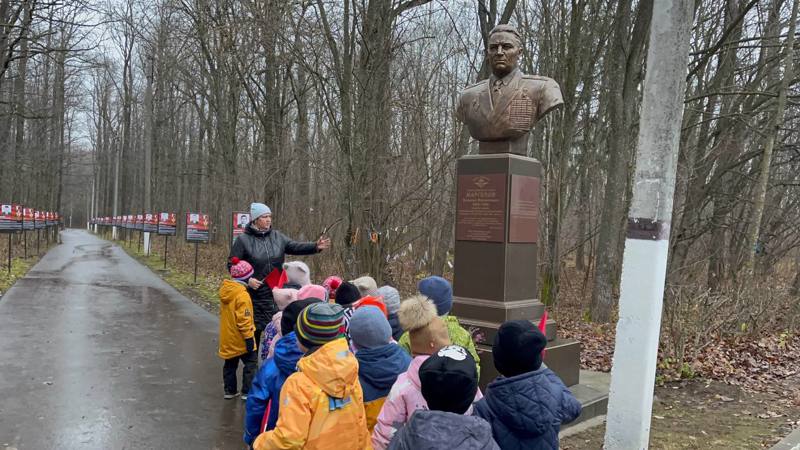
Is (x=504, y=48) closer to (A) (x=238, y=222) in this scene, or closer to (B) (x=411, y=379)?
(B) (x=411, y=379)

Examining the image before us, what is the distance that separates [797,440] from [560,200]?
868 centimetres

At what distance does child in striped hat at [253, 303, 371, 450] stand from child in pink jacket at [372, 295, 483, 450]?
0.17 m

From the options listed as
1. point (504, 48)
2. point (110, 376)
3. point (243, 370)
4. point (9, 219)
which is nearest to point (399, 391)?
point (243, 370)

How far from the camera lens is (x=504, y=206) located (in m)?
5.86

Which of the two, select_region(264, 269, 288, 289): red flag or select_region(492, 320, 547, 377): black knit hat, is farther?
select_region(264, 269, 288, 289): red flag

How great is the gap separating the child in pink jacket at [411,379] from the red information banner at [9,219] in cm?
1785

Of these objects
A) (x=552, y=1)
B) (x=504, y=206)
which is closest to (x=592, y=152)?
(x=552, y=1)

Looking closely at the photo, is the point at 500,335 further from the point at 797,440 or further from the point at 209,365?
the point at 209,365

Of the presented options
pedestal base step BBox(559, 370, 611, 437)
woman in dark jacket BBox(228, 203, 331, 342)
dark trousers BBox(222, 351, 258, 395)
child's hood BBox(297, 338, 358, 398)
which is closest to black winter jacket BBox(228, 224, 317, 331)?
woman in dark jacket BBox(228, 203, 331, 342)

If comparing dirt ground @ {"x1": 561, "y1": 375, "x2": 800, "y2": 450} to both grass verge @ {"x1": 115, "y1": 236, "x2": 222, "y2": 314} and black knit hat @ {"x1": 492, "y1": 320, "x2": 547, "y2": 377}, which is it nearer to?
black knit hat @ {"x1": 492, "y1": 320, "x2": 547, "y2": 377}

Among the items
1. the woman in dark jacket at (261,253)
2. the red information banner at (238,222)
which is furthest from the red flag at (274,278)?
the red information banner at (238,222)

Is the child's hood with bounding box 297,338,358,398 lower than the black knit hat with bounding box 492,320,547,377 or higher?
lower

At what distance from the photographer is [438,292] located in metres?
4.51

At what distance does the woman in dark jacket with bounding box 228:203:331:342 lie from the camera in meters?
6.26
